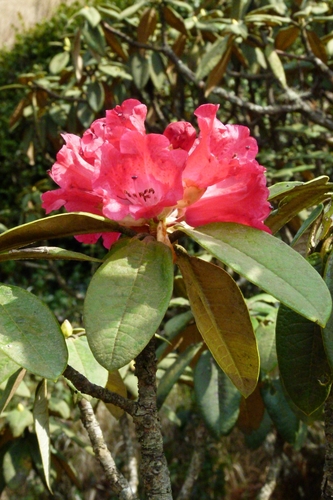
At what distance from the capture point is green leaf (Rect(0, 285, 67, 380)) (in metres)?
0.67

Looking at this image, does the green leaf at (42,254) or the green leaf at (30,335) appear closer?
the green leaf at (30,335)

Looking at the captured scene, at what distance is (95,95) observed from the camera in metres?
3.23

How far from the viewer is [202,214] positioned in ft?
2.82

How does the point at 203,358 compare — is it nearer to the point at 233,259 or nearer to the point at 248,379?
the point at 248,379

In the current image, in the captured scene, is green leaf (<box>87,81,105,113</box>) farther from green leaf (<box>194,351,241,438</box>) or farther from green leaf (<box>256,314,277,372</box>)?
green leaf (<box>256,314,277,372</box>)

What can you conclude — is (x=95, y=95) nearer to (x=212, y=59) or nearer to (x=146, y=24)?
(x=146, y=24)

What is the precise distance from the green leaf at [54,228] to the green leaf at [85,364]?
0.40m

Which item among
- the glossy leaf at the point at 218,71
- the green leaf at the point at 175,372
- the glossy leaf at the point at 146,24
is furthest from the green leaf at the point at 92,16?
the green leaf at the point at 175,372

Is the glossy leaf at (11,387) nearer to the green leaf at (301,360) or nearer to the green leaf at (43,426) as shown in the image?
the green leaf at (43,426)

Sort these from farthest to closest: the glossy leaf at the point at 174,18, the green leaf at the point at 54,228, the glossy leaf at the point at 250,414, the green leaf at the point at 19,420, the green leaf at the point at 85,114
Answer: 1. the green leaf at the point at 85,114
2. the glossy leaf at the point at 174,18
3. the green leaf at the point at 19,420
4. the glossy leaf at the point at 250,414
5. the green leaf at the point at 54,228

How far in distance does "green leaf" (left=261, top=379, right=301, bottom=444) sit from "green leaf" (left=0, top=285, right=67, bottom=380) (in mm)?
1212

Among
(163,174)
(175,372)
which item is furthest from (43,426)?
(175,372)

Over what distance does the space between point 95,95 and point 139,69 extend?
271mm

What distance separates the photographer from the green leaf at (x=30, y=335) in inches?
26.5
